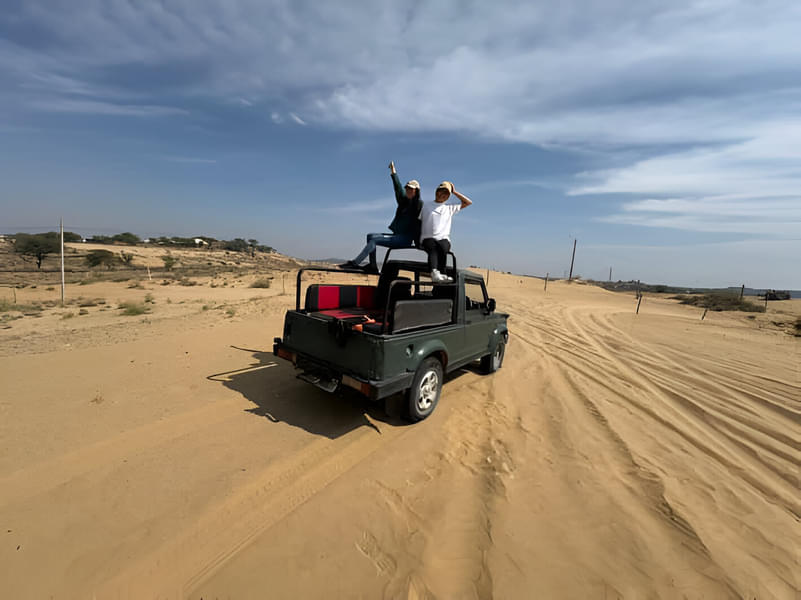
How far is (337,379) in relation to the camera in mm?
4004

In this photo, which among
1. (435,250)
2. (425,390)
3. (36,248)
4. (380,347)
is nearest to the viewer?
(380,347)

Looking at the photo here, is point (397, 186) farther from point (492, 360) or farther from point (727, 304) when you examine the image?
point (727, 304)

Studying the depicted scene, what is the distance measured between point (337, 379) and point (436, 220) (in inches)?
103

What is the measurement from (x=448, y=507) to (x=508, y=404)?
2.51m

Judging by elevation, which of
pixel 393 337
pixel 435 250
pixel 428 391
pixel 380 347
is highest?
pixel 435 250

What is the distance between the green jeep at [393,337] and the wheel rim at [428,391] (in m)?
0.01

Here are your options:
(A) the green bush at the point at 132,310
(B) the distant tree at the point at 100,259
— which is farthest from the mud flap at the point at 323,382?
(B) the distant tree at the point at 100,259

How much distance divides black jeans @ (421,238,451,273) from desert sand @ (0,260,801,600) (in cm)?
211

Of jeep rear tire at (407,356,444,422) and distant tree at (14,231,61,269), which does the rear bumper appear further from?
distant tree at (14,231,61,269)

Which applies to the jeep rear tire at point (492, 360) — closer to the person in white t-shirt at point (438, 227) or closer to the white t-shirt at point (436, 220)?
the person in white t-shirt at point (438, 227)

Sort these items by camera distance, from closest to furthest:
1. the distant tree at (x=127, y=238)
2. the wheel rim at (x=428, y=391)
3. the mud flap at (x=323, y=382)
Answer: the mud flap at (x=323, y=382) → the wheel rim at (x=428, y=391) → the distant tree at (x=127, y=238)

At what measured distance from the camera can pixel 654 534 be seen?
259 cm

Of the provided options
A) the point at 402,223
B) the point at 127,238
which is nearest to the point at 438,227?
the point at 402,223

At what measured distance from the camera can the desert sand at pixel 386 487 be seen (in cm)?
219
